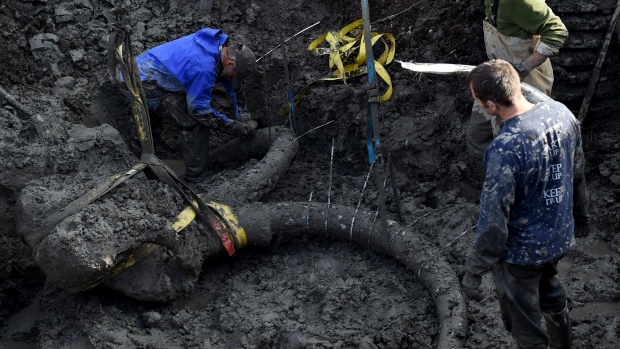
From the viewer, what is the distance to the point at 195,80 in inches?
212

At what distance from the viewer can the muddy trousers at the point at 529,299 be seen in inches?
126

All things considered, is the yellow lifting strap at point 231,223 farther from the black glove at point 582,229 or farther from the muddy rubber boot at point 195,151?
the black glove at point 582,229

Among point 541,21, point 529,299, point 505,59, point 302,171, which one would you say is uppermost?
point 541,21

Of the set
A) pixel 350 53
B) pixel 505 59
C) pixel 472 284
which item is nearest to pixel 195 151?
pixel 350 53

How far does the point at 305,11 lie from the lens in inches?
255

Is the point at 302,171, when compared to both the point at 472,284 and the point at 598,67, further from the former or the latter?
the point at 472,284

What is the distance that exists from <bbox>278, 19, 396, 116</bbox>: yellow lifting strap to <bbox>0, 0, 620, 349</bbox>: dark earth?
114 mm

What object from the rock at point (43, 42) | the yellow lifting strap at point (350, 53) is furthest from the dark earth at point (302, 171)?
the yellow lifting strap at point (350, 53)

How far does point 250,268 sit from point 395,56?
7.69ft

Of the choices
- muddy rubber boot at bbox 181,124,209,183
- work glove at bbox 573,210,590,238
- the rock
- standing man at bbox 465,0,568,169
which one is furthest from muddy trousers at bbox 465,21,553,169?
the rock

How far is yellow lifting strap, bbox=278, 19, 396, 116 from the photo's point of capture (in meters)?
5.61

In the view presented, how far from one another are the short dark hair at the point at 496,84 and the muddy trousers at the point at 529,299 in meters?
0.86

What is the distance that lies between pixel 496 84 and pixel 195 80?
310cm

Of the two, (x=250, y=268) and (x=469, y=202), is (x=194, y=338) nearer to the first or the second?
(x=250, y=268)
